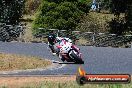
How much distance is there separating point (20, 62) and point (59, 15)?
731 inches

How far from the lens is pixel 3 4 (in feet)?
144

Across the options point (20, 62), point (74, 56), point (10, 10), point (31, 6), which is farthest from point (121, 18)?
point (74, 56)

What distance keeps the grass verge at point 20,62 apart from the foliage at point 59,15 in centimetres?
1538

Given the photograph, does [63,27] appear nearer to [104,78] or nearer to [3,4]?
[3,4]

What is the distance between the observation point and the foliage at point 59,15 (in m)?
41.9

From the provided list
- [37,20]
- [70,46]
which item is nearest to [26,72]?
[70,46]

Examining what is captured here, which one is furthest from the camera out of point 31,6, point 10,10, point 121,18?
point 31,6

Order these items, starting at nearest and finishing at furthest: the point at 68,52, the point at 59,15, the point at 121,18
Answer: the point at 68,52 < the point at 59,15 < the point at 121,18

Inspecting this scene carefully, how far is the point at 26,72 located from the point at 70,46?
1336cm

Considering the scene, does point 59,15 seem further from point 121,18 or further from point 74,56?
point 74,56

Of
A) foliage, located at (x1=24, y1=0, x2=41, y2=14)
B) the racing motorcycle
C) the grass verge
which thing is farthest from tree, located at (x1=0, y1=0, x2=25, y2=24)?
the racing motorcycle

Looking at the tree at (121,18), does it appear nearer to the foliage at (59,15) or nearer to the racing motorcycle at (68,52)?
the foliage at (59,15)

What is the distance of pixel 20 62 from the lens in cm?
2462

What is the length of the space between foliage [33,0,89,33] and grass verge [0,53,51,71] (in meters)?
15.4
